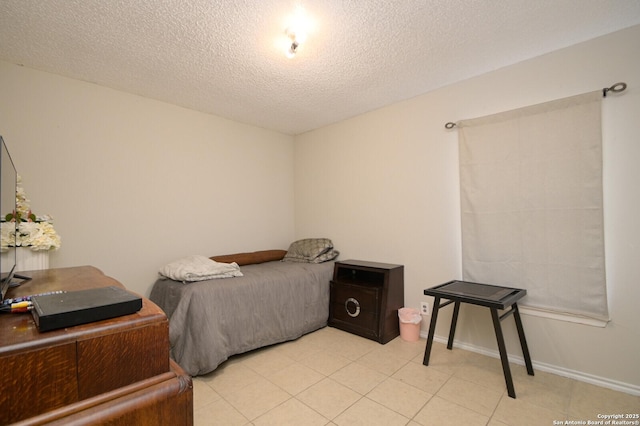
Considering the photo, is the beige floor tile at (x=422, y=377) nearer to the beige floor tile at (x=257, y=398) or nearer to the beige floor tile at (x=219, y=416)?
the beige floor tile at (x=257, y=398)

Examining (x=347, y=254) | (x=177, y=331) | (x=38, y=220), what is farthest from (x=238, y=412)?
(x=347, y=254)

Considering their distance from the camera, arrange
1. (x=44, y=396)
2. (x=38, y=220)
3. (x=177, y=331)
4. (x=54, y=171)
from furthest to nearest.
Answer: (x=54, y=171), (x=177, y=331), (x=38, y=220), (x=44, y=396)

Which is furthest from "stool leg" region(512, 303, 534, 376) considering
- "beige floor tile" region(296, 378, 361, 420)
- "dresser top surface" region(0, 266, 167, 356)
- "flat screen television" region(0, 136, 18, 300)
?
"flat screen television" region(0, 136, 18, 300)

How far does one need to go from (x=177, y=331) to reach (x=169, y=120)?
2026 millimetres

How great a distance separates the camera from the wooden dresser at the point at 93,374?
55cm

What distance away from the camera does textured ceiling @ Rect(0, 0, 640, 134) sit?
1.67m

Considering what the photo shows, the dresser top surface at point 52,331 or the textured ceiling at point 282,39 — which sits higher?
the textured ceiling at point 282,39

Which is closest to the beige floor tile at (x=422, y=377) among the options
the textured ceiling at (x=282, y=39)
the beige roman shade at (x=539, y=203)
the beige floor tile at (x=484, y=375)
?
the beige floor tile at (x=484, y=375)

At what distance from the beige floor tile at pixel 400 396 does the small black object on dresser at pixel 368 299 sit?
672mm

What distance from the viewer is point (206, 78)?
2.45 m

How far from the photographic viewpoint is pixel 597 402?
5.83 feet

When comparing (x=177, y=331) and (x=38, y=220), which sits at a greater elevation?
(x=38, y=220)

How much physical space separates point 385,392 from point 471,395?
54cm

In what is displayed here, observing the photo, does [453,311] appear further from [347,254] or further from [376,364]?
[347,254]
